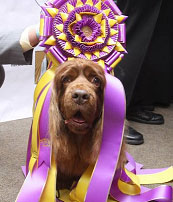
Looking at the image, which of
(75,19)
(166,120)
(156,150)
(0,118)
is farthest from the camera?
(166,120)

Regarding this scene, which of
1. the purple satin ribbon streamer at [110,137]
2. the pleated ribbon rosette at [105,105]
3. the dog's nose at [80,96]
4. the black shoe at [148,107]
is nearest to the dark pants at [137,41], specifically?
the black shoe at [148,107]

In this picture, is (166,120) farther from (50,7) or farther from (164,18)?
(50,7)

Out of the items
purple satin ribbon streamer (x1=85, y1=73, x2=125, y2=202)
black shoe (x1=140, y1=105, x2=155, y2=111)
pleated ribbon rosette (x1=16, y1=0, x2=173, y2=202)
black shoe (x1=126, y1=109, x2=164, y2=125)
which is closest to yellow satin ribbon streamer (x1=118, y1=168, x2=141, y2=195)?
pleated ribbon rosette (x1=16, y1=0, x2=173, y2=202)

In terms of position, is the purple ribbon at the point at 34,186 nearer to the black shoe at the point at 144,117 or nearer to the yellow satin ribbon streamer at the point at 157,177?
the yellow satin ribbon streamer at the point at 157,177

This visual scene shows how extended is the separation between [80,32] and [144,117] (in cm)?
88

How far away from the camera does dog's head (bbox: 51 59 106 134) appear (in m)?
0.75

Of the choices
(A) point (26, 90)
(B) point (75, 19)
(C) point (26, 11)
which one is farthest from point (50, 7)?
(A) point (26, 90)

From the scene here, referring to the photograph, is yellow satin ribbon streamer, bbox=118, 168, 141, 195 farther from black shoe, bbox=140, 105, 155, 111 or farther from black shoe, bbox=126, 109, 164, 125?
black shoe, bbox=140, 105, 155, 111

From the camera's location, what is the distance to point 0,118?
163 centimetres

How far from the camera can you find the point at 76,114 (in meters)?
0.77

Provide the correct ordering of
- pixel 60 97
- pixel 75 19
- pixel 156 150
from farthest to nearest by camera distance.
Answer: pixel 156 150, pixel 75 19, pixel 60 97

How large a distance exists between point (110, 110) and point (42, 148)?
213mm

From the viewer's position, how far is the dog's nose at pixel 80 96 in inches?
29.0

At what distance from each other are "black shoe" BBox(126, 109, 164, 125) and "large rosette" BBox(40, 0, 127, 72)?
2.60ft
